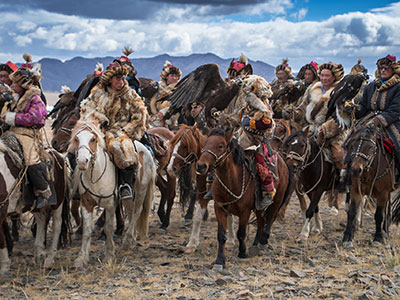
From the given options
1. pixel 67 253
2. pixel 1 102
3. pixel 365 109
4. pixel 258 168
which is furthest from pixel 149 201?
pixel 365 109

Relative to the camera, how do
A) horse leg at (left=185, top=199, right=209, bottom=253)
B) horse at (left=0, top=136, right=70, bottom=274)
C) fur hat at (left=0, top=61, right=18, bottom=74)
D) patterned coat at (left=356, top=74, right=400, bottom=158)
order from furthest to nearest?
patterned coat at (left=356, top=74, right=400, bottom=158), horse leg at (left=185, top=199, right=209, bottom=253), fur hat at (left=0, top=61, right=18, bottom=74), horse at (left=0, top=136, right=70, bottom=274)

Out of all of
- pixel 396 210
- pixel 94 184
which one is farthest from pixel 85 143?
pixel 396 210

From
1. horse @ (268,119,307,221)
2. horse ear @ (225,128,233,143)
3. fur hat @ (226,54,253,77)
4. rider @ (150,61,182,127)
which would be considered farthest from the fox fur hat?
rider @ (150,61,182,127)

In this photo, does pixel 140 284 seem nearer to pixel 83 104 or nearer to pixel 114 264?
pixel 114 264

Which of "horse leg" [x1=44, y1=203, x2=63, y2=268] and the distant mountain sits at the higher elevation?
the distant mountain

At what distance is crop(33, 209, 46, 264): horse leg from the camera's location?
747 centimetres

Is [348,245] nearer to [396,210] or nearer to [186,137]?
[396,210]

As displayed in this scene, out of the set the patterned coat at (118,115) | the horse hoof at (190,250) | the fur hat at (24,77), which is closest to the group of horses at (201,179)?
the horse hoof at (190,250)

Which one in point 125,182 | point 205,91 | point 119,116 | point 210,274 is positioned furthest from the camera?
point 205,91

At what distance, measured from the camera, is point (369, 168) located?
8.27m

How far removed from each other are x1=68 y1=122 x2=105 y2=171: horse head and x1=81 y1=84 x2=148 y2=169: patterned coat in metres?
0.46

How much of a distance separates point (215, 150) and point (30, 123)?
2.51 meters

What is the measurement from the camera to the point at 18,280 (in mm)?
6492

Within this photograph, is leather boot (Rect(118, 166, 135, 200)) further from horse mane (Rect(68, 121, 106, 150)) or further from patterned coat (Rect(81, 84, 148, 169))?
horse mane (Rect(68, 121, 106, 150))
